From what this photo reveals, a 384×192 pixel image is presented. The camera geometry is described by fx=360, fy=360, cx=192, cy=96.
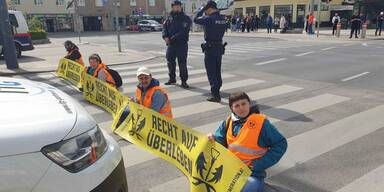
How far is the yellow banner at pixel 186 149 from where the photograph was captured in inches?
123

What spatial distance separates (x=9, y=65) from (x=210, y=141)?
10.7 meters

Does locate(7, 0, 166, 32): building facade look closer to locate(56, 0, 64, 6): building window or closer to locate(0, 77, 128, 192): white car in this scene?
locate(56, 0, 64, 6): building window

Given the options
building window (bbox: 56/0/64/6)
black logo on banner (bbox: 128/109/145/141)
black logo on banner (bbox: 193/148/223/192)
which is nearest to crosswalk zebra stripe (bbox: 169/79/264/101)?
black logo on banner (bbox: 128/109/145/141)

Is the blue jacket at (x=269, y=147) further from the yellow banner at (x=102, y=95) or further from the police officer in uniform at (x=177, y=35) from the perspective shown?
the police officer in uniform at (x=177, y=35)

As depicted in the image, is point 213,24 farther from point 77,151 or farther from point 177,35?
point 77,151

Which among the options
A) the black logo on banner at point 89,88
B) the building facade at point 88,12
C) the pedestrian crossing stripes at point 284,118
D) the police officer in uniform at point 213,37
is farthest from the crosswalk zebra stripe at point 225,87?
the building facade at point 88,12

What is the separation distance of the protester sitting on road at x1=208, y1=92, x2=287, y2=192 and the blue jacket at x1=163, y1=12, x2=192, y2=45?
5568mm

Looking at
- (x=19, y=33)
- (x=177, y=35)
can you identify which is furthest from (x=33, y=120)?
(x=19, y=33)

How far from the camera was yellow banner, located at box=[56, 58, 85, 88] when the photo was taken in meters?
8.94

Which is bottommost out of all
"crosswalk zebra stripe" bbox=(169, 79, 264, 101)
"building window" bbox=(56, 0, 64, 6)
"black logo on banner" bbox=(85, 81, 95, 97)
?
"crosswalk zebra stripe" bbox=(169, 79, 264, 101)

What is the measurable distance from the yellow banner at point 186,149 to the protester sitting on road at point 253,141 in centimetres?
13

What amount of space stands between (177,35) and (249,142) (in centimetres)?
581

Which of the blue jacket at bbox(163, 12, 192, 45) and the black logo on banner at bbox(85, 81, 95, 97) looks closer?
the black logo on banner at bbox(85, 81, 95, 97)

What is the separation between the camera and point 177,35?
866 centimetres
